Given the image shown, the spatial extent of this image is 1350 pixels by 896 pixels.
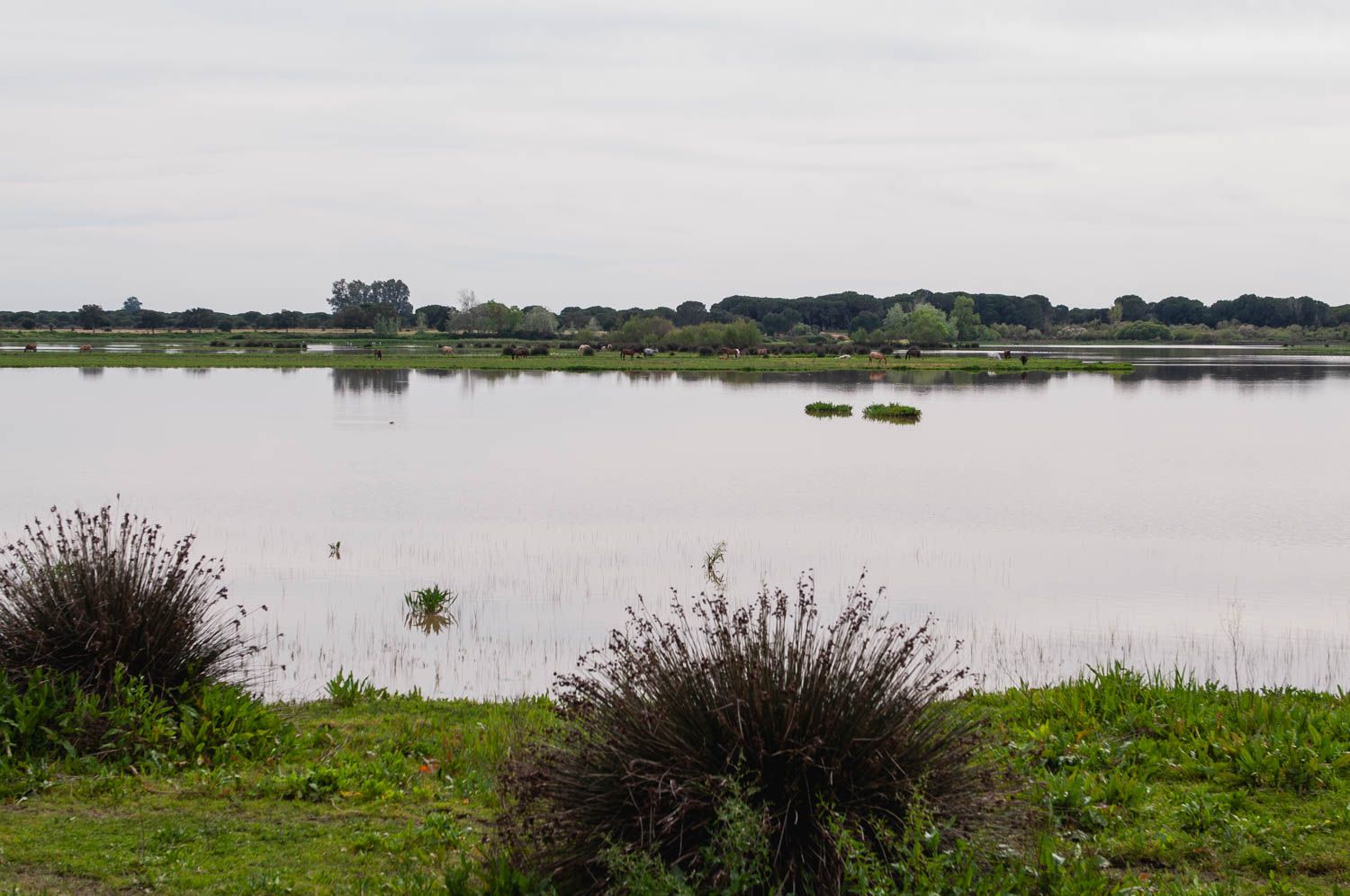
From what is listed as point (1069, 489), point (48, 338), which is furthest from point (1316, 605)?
point (48, 338)

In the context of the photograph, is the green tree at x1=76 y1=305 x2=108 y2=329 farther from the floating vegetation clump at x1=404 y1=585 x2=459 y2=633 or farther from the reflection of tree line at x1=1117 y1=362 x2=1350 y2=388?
the floating vegetation clump at x1=404 y1=585 x2=459 y2=633

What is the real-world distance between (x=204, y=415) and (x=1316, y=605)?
3842 centimetres

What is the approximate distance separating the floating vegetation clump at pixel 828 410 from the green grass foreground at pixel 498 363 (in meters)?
35.9

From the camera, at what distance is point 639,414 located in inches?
1855

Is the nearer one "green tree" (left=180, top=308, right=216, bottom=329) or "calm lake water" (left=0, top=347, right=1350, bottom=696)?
"calm lake water" (left=0, top=347, right=1350, bottom=696)

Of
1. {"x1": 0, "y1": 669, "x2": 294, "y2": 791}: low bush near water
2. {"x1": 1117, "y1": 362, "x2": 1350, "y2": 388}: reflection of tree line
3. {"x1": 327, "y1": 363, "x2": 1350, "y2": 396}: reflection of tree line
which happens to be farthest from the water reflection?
{"x1": 0, "y1": 669, "x2": 294, "y2": 791}: low bush near water

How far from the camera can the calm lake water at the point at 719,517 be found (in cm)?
1344

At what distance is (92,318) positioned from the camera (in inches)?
6924

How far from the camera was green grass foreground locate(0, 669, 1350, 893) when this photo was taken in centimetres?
604

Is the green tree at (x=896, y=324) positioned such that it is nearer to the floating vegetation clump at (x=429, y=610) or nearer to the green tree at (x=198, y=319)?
the green tree at (x=198, y=319)

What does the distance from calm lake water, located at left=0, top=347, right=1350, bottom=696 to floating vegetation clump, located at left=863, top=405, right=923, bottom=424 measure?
84 centimetres

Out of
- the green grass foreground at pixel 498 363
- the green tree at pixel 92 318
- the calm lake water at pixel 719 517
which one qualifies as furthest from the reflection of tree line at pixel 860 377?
the green tree at pixel 92 318

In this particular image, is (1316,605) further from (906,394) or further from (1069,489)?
(906,394)

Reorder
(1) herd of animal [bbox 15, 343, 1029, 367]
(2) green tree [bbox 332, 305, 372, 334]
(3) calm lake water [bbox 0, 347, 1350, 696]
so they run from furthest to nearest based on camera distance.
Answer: (2) green tree [bbox 332, 305, 372, 334]
(1) herd of animal [bbox 15, 343, 1029, 367]
(3) calm lake water [bbox 0, 347, 1350, 696]
